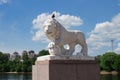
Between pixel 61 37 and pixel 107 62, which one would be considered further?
pixel 107 62

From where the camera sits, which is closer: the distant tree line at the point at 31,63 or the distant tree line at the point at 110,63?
the distant tree line at the point at 110,63

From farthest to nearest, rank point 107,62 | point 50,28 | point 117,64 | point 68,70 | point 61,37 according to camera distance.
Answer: point 107,62 < point 117,64 < point 61,37 < point 50,28 < point 68,70

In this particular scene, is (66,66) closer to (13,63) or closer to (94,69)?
(94,69)

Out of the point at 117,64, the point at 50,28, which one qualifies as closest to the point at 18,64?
the point at 117,64

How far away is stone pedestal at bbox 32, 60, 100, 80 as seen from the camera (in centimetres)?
929

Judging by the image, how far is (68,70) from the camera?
9438 millimetres

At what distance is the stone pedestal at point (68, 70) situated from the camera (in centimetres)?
929

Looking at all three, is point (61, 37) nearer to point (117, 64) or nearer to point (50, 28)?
point (50, 28)

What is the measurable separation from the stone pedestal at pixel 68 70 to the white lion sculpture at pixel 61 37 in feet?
1.43

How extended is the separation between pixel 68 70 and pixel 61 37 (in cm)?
111

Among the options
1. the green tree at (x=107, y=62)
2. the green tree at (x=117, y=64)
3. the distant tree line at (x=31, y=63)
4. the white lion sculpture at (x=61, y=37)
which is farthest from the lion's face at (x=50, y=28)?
the green tree at (x=107, y=62)

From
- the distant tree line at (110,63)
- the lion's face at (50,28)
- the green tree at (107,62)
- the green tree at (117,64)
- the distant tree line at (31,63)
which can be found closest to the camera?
the lion's face at (50,28)

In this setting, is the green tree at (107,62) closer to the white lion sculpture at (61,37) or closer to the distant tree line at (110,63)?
the distant tree line at (110,63)

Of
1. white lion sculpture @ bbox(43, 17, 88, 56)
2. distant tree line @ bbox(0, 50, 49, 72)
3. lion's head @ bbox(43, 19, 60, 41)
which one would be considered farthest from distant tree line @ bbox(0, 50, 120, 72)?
lion's head @ bbox(43, 19, 60, 41)
